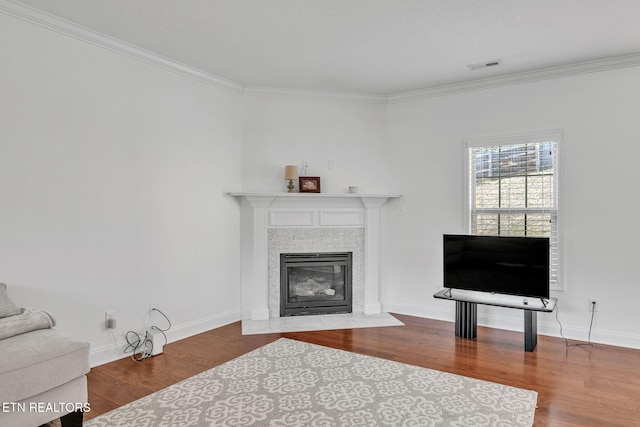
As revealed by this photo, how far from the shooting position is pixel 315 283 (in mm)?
4883

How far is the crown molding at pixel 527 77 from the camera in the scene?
373 cm

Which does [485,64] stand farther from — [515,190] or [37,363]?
[37,363]

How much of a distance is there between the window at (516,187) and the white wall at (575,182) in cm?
9

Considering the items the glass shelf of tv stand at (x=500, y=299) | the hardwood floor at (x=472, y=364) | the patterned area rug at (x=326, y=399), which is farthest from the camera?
the glass shelf of tv stand at (x=500, y=299)

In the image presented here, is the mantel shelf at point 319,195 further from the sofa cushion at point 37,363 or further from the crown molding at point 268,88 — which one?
the sofa cushion at point 37,363

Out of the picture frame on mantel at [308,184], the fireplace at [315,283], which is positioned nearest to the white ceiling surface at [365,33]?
the picture frame on mantel at [308,184]

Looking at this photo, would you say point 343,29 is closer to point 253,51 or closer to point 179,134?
point 253,51

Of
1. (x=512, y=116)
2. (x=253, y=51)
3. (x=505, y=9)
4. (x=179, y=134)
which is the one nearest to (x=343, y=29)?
(x=253, y=51)

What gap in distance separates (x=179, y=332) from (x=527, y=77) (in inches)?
169

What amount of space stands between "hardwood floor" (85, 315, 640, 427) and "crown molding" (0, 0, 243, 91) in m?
2.59

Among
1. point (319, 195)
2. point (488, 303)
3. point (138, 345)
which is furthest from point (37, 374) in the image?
point (488, 303)

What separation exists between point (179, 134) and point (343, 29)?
1.86 meters

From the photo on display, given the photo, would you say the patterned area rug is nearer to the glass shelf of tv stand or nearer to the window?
the glass shelf of tv stand

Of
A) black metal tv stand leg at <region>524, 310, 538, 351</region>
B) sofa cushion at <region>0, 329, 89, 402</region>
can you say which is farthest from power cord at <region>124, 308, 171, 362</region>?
black metal tv stand leg at <region>524, 310, 538, 351</region>
